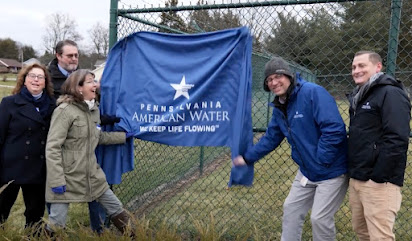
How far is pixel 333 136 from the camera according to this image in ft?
8.82

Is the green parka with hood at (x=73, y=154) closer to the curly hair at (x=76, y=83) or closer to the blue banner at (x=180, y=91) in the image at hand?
the curly hair at (x=76, y=83)

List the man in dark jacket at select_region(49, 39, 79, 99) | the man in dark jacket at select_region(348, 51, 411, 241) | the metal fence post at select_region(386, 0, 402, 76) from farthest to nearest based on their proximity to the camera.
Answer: the man in dark jacket at select_region(49, 39, 79, 99)
the metal fence post at select_region(386, 0, 402, 76)
the man in dark jacket at select_region(348, 51, 411, 241)

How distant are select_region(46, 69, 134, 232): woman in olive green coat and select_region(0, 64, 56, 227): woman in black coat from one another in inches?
8.4

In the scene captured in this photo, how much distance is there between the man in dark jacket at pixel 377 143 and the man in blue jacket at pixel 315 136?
4.7 inches

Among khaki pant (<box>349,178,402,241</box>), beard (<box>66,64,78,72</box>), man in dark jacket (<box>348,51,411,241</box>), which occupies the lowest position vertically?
khaki pant (<box>349,178,402,241</box>)

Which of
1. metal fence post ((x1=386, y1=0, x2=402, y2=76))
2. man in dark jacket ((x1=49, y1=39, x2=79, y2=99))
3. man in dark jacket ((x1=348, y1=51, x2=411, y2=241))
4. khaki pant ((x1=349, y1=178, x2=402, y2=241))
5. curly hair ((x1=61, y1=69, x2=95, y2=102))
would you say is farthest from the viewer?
man in dark jacket ((x1=49, y1=39, x2=79, y2=99))

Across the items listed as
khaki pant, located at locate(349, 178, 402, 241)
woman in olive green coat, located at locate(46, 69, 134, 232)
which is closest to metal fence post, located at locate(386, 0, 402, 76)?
khaki pant, located at locate(349, 178, 402, 241)

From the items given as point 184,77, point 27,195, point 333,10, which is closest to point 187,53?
point 184,77

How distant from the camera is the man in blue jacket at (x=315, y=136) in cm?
271

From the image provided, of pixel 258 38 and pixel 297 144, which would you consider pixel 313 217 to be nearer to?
pixel 297 144

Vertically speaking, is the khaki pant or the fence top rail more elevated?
the fence top rail

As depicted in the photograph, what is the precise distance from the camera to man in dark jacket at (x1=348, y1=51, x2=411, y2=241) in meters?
2.48

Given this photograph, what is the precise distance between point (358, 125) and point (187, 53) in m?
1.59

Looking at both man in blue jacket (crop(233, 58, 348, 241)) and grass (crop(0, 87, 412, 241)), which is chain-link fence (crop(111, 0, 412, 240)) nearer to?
grass (crop(0, 87, 412, 241))
